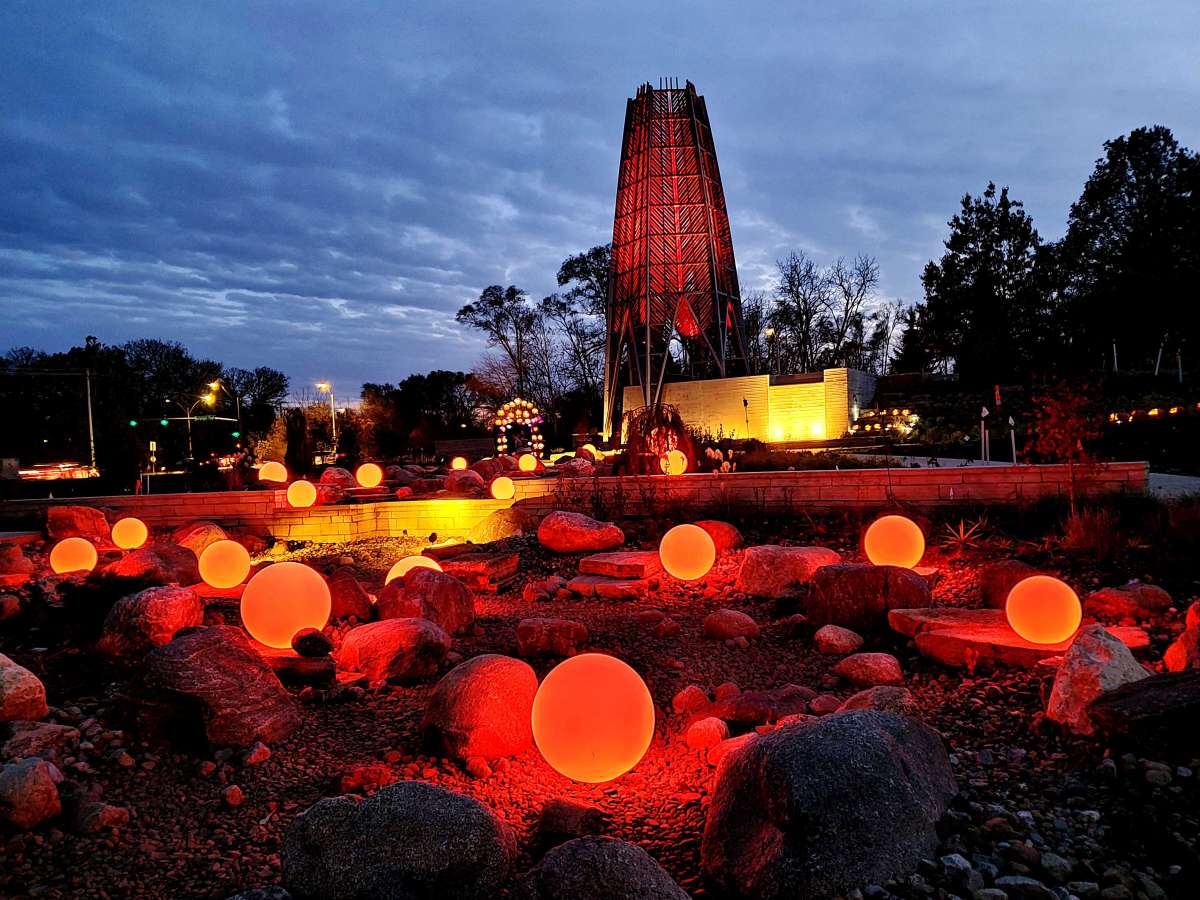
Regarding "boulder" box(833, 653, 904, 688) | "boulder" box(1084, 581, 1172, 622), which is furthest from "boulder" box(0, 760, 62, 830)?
"boulder" box(1084, 581, 1172, 622)

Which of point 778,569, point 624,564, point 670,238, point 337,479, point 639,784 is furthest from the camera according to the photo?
point 670,238

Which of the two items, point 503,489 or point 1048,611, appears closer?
point 1048,611

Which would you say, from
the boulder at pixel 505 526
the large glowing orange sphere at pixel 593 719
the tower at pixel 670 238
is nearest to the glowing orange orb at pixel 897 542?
the large glowing orange sphere at pixel 593 719

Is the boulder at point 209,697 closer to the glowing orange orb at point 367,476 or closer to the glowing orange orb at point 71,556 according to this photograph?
the glowing orange orb at point 71,556

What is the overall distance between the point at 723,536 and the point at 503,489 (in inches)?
180

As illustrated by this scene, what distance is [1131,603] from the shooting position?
5.20 m

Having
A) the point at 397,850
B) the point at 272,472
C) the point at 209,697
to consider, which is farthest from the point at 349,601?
the point at 272,472

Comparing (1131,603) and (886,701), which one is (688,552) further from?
(1131,603)

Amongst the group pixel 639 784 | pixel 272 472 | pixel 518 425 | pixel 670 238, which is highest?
pixel 670 238

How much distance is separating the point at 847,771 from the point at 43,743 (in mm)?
3865

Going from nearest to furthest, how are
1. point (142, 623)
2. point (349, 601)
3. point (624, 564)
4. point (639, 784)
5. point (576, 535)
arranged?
point (639, 784), point (142, 623), point (349, 601), point (624, 564), point (576, 535)

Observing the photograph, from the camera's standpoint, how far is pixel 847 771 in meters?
2.67

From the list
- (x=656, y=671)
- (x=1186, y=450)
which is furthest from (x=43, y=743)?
(x=1186, y=450)

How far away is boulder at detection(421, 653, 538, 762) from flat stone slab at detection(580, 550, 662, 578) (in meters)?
3.23
